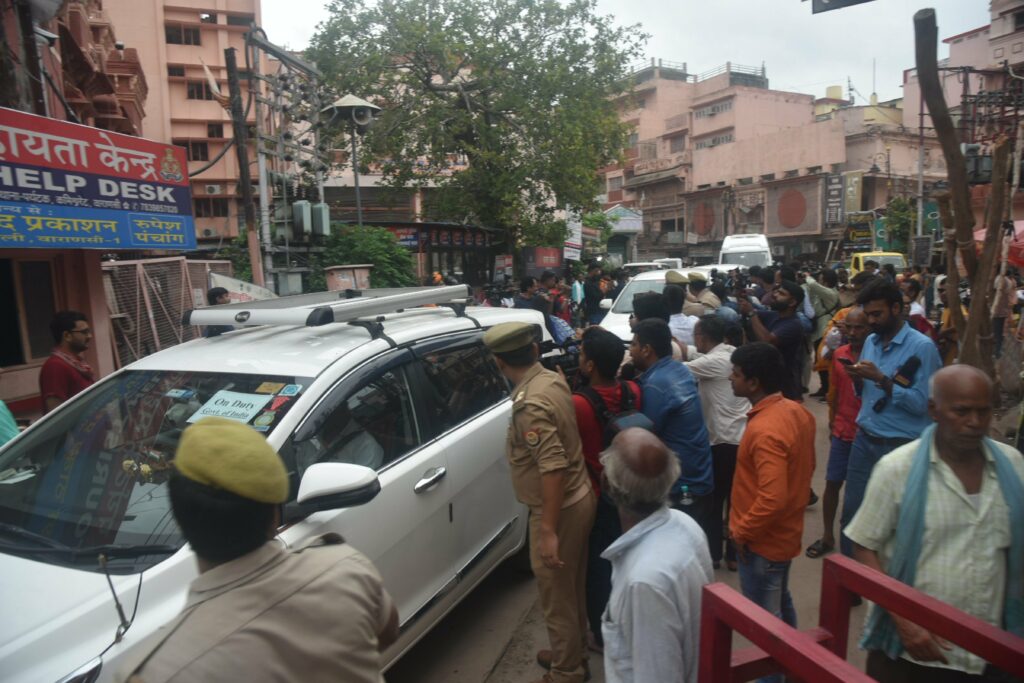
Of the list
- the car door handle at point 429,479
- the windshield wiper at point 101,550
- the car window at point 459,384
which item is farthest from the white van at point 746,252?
the windshield wiper at point 101,550

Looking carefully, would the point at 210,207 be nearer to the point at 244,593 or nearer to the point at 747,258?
the point at 747,258

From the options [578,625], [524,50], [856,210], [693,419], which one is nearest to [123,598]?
A: [578,625]

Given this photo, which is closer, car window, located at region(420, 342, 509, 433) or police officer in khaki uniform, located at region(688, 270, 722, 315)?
car window, located at region(420, 342, 509, 433)

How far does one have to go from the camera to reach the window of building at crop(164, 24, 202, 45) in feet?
119

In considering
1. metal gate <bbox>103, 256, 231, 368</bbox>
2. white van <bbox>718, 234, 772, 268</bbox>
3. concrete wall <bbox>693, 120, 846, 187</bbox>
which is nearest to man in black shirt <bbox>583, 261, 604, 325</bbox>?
metal gate <bbox>103, 256, 231, 368</bbox>

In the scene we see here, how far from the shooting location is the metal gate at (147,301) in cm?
917

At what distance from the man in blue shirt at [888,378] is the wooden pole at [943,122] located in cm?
66

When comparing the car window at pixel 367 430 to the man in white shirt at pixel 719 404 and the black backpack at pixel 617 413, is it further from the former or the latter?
the man in white shirt at pixel 719 404

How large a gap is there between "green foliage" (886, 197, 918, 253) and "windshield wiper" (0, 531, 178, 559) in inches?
1246

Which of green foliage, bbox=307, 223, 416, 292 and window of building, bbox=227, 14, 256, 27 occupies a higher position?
window of building, bbox=227, 14, 256, 27

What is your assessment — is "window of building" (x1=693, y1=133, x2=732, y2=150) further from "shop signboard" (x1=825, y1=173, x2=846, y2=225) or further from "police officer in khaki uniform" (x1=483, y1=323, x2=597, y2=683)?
"police officer in khaki uniform" (x1=483, y1=323, x2=597, y2=683)

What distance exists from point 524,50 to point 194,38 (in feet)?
89.9

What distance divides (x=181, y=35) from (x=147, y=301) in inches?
1344

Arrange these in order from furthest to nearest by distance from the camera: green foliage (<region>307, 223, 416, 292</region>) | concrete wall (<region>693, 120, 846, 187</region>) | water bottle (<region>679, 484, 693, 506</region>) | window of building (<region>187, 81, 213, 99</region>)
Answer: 1. window of building (<region>187, 81, 213, 99</region>)
2. concrete wall (<region>693, 120, 846, 187</region>)
3. green foliage (<region>307, 223, 416, 292</region>)
4. water bottle (<region>679, 484, 693, 506</region>)
